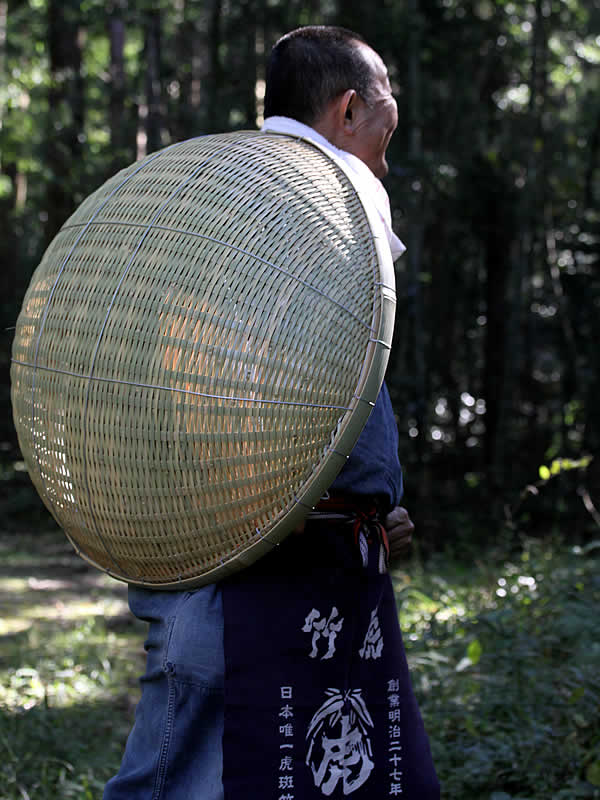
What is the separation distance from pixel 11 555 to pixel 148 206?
6263 mm

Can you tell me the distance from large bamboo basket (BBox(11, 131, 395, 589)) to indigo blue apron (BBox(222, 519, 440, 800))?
15 centimetres

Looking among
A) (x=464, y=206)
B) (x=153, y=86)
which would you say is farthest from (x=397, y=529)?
(x=464, y=206)

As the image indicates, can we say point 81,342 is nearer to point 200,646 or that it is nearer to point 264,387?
point 264,387

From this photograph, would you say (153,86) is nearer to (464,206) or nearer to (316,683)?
(464,206)

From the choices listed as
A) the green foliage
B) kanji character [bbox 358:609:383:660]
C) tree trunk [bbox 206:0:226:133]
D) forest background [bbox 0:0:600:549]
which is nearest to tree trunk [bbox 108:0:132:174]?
forest background [bbox 0:0:600:549]

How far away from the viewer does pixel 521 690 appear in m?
3.19

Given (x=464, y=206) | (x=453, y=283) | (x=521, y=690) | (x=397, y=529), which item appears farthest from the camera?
(x=453, y=283)

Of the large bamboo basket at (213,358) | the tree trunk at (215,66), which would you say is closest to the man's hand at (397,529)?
the large bamboo basket at (213,358)

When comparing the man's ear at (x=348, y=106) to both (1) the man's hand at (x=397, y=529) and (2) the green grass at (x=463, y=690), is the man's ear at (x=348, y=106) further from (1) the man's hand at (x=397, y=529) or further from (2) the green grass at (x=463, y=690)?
(2) the green grass at (x=463, y=690)

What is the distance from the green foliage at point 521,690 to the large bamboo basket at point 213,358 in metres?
1.63

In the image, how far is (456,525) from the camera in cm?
715

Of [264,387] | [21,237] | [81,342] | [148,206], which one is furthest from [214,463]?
[21,237]

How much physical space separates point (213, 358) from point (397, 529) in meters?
0.68

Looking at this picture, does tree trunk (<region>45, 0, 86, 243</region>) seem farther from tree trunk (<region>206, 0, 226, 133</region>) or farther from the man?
the man
